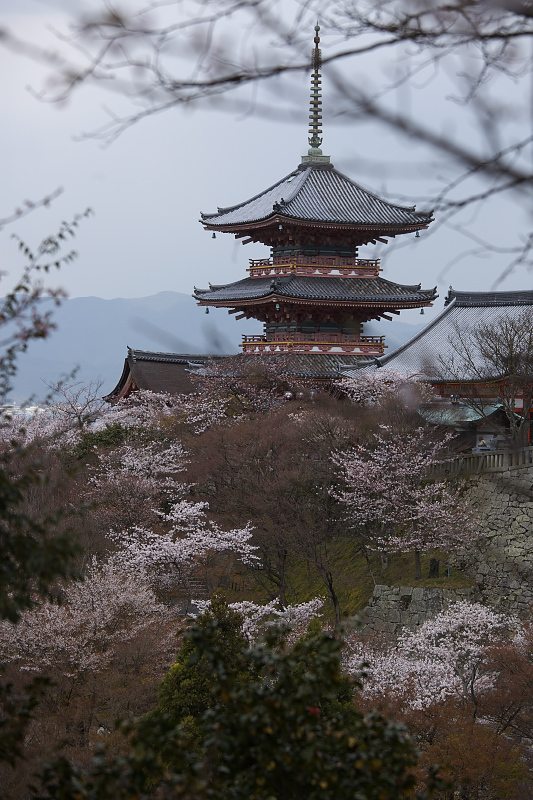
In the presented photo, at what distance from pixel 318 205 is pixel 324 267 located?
232 cm

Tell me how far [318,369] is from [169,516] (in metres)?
8.08

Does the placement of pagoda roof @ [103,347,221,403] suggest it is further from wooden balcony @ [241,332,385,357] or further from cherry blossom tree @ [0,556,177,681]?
cherry blossom tree @ [0,556,177,681]

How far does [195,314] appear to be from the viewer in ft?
513

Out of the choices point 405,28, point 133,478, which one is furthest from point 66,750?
point 405,28

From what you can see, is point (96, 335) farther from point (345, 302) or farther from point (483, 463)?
point (483, 463)

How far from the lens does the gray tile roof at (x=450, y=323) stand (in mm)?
25391

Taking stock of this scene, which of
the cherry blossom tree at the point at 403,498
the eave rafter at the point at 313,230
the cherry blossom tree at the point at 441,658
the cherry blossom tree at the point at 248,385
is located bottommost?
the cherry blossom tree at the point at 441,658

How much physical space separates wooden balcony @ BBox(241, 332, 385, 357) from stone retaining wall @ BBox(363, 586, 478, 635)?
10.7 m

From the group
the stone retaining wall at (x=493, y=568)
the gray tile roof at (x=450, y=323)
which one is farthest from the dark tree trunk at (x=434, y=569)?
the gray tile roof at (x=450, y=323)

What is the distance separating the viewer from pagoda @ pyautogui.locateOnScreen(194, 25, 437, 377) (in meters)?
29.0

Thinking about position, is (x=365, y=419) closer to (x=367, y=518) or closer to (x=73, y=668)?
(x=367, y=518)

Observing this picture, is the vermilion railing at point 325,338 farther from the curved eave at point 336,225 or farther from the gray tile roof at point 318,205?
the gray tile roof at point 318,205

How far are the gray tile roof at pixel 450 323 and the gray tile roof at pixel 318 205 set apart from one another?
333 centimetres

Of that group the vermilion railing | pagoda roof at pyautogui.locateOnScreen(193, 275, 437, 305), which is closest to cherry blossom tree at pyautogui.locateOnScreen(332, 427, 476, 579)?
the vermilion railing
